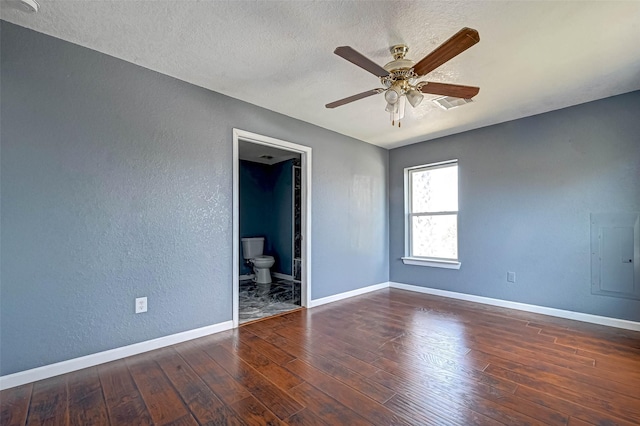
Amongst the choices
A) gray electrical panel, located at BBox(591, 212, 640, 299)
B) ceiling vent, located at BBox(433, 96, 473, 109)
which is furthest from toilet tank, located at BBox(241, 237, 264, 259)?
gray electrical panel, located at BBox(591, 212, 640, 299)

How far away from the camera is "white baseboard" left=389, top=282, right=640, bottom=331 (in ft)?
9.53

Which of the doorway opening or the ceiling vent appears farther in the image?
the doorway opening

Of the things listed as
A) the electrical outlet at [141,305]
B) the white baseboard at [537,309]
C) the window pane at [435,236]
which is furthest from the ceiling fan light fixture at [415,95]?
the white baseboard at [537,309]

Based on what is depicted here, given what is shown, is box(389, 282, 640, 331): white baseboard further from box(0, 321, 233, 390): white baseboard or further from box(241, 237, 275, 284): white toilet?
box(0, 321, 233, 390): white baseboard

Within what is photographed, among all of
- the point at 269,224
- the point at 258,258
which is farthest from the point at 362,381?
the point at 269,224

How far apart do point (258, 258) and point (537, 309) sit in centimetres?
412

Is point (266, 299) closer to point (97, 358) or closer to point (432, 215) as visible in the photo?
point (97, 358)

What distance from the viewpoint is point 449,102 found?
10.2 ft

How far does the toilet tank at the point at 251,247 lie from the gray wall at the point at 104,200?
2629 mm

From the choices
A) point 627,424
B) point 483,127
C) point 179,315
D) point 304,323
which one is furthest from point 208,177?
point 483,127

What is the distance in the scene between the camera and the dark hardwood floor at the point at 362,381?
62.5 inches

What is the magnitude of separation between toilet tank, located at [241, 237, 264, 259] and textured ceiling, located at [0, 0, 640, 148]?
3139 millimetres

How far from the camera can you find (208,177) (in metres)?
2.80

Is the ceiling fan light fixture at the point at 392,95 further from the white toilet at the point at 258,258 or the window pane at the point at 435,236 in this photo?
the white toilet at the point at 258,258
